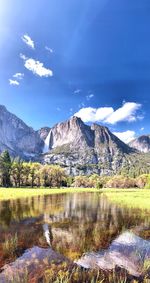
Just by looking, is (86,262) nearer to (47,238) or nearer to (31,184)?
(47,238)

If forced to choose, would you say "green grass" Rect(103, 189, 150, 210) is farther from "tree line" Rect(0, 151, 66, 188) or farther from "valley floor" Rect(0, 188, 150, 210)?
"tree line" Rect(0, 151, 66, 188)

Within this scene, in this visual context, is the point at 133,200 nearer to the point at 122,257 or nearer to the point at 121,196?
the point at 121,196

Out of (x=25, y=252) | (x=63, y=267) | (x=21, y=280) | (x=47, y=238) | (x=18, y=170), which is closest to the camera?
(x=21, y=280)

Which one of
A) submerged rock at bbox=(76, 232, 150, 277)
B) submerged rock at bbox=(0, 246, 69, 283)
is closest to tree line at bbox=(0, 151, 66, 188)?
submerged rock at bbox=(76, 232, 150, 277)

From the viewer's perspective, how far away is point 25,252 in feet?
51.0

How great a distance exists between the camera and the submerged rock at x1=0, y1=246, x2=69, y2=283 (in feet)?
38.1

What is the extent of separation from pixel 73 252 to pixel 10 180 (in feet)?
428

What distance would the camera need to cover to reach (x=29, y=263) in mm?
13602

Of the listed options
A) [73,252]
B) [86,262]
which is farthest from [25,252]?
[86,262]

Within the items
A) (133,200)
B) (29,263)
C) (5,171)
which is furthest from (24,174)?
(29,263)

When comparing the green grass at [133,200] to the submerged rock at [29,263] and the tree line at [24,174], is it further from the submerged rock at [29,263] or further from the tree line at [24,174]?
the tree line at [24,174]

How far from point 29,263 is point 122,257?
18.9 feet

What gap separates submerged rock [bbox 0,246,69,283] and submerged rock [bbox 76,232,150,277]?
158cm

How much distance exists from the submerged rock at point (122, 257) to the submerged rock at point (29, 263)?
158cm
